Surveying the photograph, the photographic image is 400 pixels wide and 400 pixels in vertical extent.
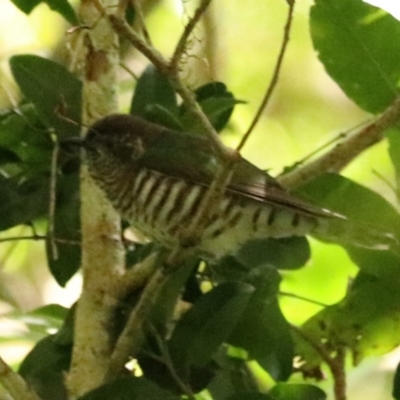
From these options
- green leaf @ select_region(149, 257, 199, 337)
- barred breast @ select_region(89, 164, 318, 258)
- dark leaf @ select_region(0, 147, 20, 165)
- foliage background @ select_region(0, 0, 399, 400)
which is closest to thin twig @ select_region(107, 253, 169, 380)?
green leaf @ select_region(149, 257, 199, 337)

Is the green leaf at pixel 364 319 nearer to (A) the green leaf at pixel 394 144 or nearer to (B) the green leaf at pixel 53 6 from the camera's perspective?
(A) the green leaf at pixel 394 144

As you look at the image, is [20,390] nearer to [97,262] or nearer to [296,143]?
[97,262]

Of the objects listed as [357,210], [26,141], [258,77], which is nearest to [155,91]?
[26,141]

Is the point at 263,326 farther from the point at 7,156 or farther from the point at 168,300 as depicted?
the point at 7,156

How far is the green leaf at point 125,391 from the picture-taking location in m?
0.68

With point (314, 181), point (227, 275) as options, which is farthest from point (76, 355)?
point (314, 181)

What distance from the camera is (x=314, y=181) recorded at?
2.72ft

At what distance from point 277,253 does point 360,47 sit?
251mm

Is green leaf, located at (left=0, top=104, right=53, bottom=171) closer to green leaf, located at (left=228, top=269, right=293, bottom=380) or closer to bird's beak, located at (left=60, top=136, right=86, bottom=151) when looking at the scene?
bird's beak, located at (left=60, top=136, right=86, bottom=151)

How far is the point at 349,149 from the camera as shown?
0.74 m

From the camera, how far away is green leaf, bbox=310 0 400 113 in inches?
31.1

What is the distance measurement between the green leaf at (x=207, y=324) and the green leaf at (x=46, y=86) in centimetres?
25

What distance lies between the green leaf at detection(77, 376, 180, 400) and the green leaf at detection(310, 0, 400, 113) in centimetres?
36

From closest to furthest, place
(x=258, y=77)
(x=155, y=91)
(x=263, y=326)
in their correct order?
1. (x=263, y=326)
2. (x=155, y=91)
3. (x=258, y=77)
